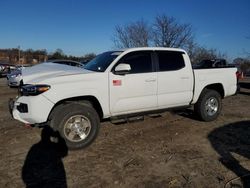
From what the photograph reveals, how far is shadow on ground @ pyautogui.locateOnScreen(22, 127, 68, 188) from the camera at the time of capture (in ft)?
14.3

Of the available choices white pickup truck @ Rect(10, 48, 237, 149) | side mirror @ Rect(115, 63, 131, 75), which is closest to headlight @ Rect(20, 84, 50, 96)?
white pickup truck @ Rect(10, 48, 237, 149)

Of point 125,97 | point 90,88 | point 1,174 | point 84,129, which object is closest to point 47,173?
point 1,174

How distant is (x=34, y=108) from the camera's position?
5469mm

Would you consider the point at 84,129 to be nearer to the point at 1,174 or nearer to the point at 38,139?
the point at 38,139

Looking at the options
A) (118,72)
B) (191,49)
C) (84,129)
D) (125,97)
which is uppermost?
(191,49)

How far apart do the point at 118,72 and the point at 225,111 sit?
4.78m

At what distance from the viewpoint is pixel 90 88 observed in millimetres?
5973

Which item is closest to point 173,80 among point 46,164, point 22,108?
point 22,108

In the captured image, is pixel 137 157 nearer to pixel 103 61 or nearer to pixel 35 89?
pixel 35 89

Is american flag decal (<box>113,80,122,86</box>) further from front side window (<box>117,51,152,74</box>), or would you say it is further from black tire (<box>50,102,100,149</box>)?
black tire (<box>50,102,100,149</box>)

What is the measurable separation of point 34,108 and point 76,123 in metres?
0.83

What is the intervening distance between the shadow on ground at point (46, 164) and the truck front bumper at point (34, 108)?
376 mm

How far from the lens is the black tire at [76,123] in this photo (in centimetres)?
564

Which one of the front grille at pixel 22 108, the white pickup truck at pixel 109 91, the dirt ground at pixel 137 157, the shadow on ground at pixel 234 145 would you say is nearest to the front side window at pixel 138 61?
the white pickup truck at pixel 109 91
